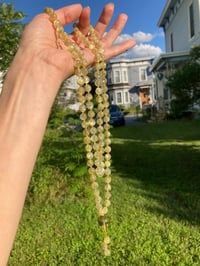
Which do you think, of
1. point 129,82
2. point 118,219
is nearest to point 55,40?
point 118,219

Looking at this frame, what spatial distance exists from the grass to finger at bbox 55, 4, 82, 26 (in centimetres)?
250

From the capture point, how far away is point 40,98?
1424 millimetres

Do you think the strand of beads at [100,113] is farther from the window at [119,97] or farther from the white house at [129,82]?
the window at [119,97]

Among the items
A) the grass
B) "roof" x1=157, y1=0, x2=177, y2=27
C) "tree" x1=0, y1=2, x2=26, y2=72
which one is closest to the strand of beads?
the grass

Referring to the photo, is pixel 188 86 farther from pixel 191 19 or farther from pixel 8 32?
pixel 191 19

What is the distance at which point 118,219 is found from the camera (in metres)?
4.20

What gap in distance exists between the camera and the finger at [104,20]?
1.88 meters

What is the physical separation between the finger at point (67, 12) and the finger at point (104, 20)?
189 millimetres

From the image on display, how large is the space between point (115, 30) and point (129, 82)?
42074 mm

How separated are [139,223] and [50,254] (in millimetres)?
1233

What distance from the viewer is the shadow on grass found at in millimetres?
4484

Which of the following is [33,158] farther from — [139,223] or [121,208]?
[121,208]

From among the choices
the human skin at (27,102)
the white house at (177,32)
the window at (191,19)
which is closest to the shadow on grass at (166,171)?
the human skin at (27,102)

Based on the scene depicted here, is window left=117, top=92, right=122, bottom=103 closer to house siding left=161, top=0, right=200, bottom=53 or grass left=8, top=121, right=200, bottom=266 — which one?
house siding left=161, top=0, right=200, bottom=53
